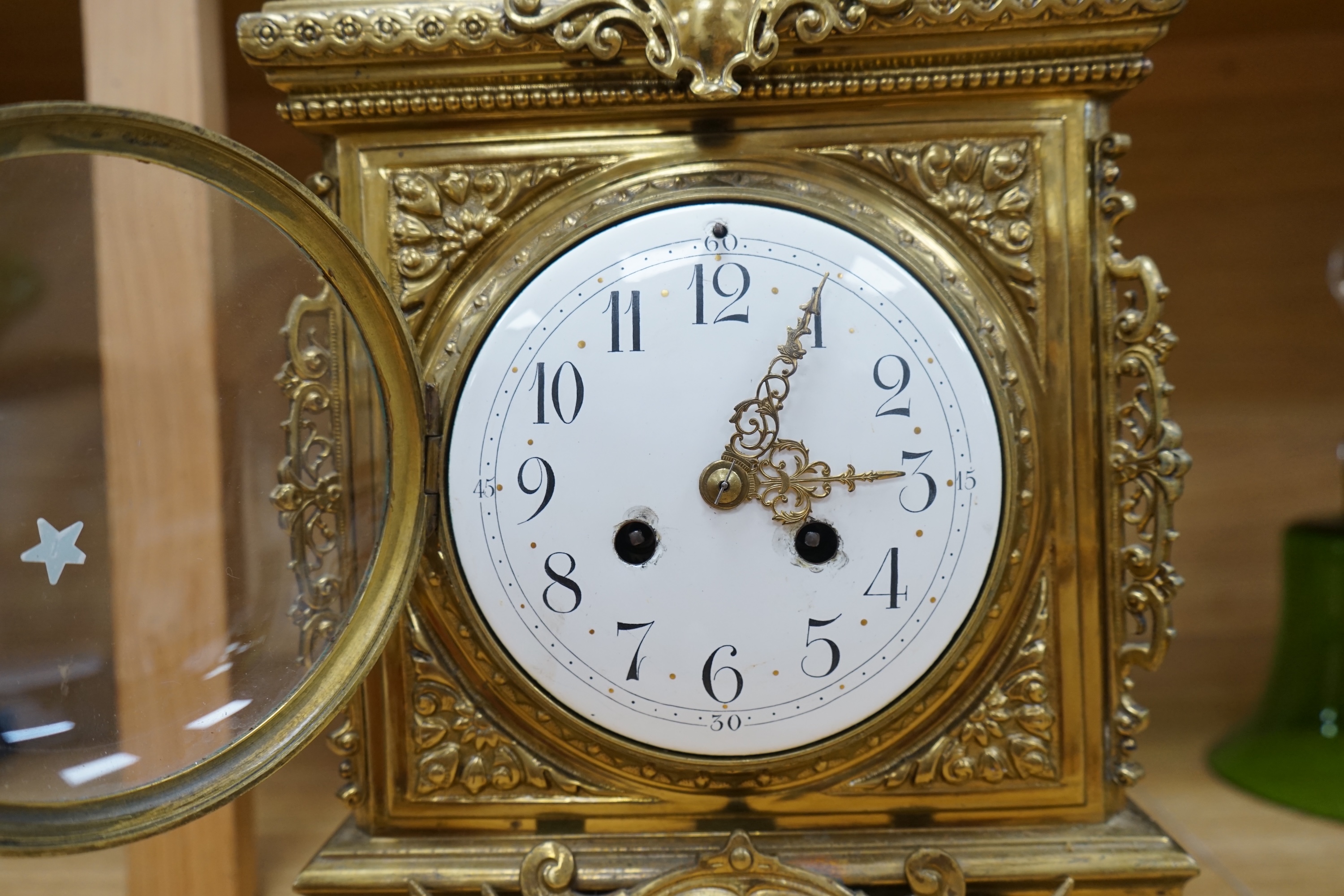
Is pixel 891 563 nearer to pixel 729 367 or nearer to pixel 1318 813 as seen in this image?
pixel 729 367

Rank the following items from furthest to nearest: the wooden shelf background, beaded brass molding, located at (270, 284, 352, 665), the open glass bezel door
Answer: the wooden shelf background
beaded brass molding, located at (270, 284, 352, 665)
the open glass bezel door

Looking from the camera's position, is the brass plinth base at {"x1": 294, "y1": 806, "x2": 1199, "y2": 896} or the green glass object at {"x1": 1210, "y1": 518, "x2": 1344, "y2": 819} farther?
the green glass object at {"x1": 1210, "y1": 518, "x2": 1344, "y2": 819}

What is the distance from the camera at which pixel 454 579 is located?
687 millimetres

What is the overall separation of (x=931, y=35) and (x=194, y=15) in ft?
1.93

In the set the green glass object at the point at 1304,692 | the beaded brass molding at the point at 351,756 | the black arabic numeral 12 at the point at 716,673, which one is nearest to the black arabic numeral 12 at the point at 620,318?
the black arabic numeral 12 at the point at 716,673

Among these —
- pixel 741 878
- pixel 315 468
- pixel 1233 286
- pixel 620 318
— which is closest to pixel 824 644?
pixel 741 878

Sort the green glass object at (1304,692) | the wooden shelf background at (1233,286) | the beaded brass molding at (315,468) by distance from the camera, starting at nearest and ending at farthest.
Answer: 1. the beaded brass molding at (315,468)
2. the green glass object at (1304,692)
3. the wooden shelf background at (1233,286)

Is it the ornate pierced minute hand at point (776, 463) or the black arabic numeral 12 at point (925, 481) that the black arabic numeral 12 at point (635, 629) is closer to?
the ornate pierced minute hand at point (776, 463)

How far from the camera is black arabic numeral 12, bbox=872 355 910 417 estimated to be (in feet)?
2.18

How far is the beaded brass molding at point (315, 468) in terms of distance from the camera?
0.65 metres

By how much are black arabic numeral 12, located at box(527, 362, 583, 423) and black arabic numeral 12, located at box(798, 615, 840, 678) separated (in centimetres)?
23

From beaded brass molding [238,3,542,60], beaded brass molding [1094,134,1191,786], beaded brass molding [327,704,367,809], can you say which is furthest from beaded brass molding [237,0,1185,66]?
beaded brass molding [327,704,367,809]

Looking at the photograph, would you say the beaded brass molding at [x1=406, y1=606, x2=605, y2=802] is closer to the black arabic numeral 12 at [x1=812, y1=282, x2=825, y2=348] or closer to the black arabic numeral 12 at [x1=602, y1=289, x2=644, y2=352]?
the black arabic numeral 12 at [x1=602, y1=289, x2=644, y2=352]

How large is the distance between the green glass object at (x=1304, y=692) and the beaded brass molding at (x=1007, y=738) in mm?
324
